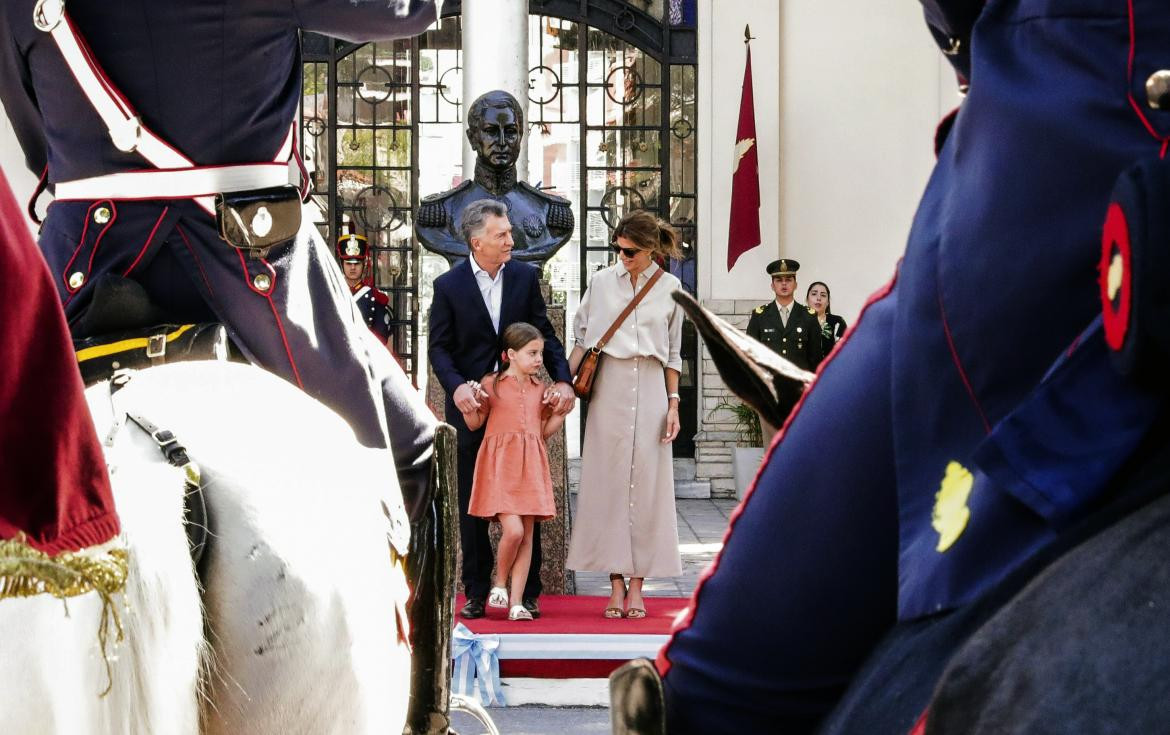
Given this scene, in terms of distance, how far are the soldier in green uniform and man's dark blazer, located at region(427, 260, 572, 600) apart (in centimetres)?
418

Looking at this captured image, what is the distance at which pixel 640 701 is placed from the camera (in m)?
1.47

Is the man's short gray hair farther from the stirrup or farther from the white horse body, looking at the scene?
the stirrup

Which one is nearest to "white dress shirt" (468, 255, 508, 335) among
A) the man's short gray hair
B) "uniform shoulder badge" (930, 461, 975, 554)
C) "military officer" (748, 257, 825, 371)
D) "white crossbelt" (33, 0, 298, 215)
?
the man's short gray hair

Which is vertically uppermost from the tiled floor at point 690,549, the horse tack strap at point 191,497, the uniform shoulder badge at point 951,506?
the uniform shoulder badge at point 951,506

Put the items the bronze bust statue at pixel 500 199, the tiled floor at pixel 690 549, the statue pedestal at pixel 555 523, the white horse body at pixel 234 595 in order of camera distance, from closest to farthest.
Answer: the white horse body at pixel 234 595, the bronze bust statue at pixel 500 199, the statue pedestal at pixel 555 523, the tiled floor at pixel 690 549

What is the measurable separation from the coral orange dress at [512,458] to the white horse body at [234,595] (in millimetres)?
4640

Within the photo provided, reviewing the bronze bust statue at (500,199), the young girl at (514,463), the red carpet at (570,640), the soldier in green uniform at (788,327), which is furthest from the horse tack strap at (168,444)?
the soldier in green uniform at (788,327)

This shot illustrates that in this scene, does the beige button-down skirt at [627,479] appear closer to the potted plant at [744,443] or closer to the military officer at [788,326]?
the military officer at [788,326]

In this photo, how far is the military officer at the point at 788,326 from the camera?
38.1 feet

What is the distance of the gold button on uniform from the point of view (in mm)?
960

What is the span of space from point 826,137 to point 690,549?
474 cm

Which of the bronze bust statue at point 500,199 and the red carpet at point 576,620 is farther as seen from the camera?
the bronze bust statue at point 500,199

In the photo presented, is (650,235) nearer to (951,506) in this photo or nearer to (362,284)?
(362,284)

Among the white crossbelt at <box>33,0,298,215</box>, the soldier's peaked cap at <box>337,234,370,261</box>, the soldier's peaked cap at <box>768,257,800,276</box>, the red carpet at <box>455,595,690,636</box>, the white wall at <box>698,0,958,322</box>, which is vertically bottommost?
the red carpet at <box>455,595,690,636</box>
